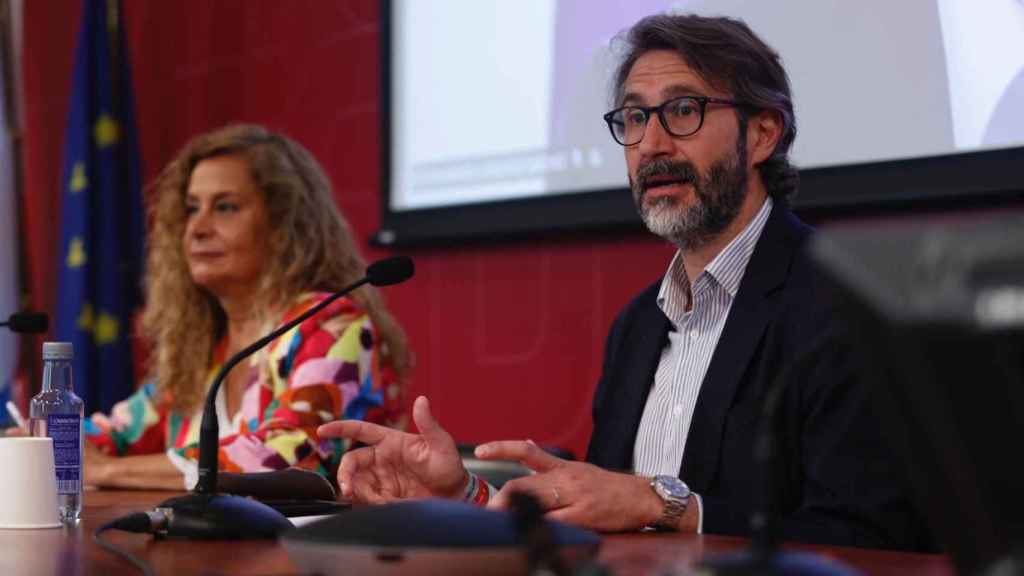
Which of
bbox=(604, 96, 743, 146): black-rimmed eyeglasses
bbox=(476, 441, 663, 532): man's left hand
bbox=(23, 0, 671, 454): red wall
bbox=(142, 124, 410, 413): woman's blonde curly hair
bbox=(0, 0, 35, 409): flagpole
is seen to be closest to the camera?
bbox=(476, 441, 663, 532): man's left hand

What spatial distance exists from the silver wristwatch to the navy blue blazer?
39 millimetres

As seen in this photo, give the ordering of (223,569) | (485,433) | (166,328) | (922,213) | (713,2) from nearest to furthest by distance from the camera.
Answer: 1. (223,569)
2. (922,213)
3. (713,2)
4. (166,328)
5. (485,433)

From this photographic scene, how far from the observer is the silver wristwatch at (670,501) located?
1.51m

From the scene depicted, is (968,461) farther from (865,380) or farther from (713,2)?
(713,2)

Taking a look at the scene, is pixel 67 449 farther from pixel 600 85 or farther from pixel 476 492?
pixel 600 85

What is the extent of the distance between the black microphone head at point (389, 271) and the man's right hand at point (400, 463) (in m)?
0.17

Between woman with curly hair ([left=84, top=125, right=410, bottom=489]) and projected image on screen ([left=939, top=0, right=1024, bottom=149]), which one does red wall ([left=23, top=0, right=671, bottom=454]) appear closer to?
woman with curly hair ([left=84, top=125, right=410, bottom=489])

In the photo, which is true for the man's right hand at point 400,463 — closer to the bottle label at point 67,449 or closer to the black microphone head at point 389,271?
the black microphone head at point 389,271

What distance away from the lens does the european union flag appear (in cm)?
389

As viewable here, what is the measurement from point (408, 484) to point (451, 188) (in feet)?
5.87

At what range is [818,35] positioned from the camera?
261cm

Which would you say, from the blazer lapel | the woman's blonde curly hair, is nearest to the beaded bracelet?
the blazer lapel

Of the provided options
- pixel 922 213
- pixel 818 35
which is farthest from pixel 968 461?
pixel 818 35

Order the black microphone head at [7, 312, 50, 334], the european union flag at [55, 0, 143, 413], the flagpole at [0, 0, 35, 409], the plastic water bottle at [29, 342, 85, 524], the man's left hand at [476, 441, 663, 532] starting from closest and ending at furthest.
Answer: the man's left hand at [476, 441, 663, 532] < the plastic water bottle at [29, 342, 85, 524] < the black microphone head at [7, 312, 50, 334] < the european union flag at [55, 0, 143, 413] < the flagpole at [0, 0, 35, 409]
